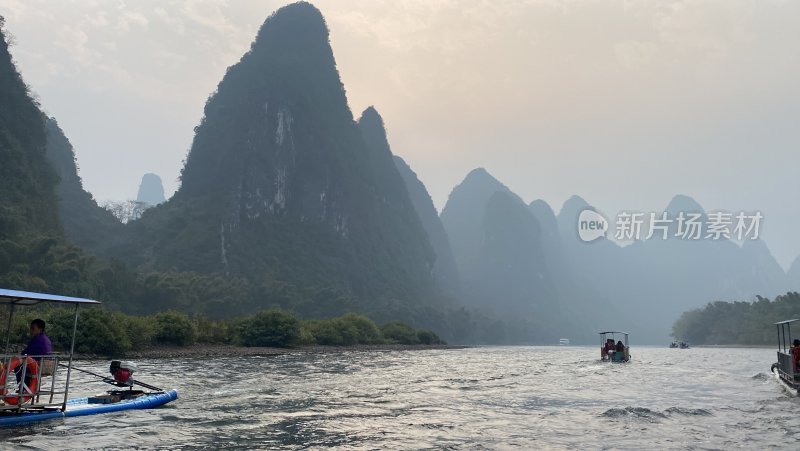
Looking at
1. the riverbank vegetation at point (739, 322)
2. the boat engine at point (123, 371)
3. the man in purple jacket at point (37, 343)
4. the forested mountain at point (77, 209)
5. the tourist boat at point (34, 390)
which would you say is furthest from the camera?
the forested mountain at point (77, 209)

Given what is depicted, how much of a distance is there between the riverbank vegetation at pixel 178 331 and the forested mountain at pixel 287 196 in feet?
123

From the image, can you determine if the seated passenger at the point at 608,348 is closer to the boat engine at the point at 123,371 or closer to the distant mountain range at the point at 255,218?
the boat engine at the point at 123,371

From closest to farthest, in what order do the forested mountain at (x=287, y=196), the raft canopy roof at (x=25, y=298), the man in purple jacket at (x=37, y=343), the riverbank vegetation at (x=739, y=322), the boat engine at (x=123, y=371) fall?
the raft canopy roof at (x=25, y=298), the man in purple jacket at (x=37, y=343), the boat engine at (x=123, y=371), the riverbank vegetation at (x=739, y=322), the forested mountain at (x=287, y=196)

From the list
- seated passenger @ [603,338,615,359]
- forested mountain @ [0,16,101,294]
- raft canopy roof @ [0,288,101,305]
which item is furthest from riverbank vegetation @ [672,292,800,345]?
raft canopy roof @ [0,288,101,305]

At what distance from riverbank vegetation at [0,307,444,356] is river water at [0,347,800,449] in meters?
8.74

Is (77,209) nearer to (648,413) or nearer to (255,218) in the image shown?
(255,218)

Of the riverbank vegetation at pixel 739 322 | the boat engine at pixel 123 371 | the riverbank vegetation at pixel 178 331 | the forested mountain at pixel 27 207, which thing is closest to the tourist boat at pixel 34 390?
the boat engine at pixel 123 371

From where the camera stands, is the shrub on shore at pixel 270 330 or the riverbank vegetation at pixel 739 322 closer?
the shrub on shore at pixel 270 330

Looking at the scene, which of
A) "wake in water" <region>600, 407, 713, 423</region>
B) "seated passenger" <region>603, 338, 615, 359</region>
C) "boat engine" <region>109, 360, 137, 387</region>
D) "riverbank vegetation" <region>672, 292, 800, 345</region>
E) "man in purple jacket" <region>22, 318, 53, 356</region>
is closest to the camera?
"man in purple jacket" <region>22, 318, 53, 356</region>

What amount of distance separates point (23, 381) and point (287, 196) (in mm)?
123480

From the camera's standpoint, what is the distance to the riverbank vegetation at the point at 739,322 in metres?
100

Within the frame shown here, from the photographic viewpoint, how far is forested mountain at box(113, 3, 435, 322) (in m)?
110

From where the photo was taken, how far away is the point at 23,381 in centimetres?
1310

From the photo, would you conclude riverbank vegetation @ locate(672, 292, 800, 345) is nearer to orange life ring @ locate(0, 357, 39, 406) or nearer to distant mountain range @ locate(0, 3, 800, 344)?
distant mountain range @ locate(0, 3, 800, 344)
